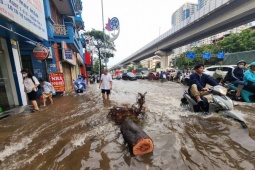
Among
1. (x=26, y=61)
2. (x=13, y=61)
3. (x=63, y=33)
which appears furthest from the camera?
(x=63, y=33)

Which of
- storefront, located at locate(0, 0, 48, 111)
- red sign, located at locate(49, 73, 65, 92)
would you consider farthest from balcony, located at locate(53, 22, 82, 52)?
storefront, located at locate(0, 0, 48, 111)

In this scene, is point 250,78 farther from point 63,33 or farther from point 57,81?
point 63,33

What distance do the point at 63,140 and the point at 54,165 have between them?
0.92 m

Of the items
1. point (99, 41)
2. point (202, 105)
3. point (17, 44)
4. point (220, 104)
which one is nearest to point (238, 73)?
point (202, 105)

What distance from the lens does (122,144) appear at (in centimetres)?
300

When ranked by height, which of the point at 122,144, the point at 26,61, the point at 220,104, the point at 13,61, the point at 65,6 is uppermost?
the point at 65,6

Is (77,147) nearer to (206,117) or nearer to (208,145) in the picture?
(208,145)

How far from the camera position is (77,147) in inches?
115

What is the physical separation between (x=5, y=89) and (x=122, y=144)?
19.9 feet

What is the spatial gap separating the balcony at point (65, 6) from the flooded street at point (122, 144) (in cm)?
979

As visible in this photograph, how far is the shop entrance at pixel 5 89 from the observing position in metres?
6.21

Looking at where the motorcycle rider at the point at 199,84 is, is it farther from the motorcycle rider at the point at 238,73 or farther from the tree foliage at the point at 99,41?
the tree foliage at the point at 99,41

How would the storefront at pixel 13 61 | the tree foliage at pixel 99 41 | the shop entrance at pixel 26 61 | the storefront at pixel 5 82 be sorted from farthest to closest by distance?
1. the tree foliage at pixel 99 41
2. the shop entrance at pixel 26 61
3. the storefront at pixel 5 82
4. the storefront at pixel 13 61

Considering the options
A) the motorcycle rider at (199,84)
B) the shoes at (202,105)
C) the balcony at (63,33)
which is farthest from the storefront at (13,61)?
the shoes at (202,105)
